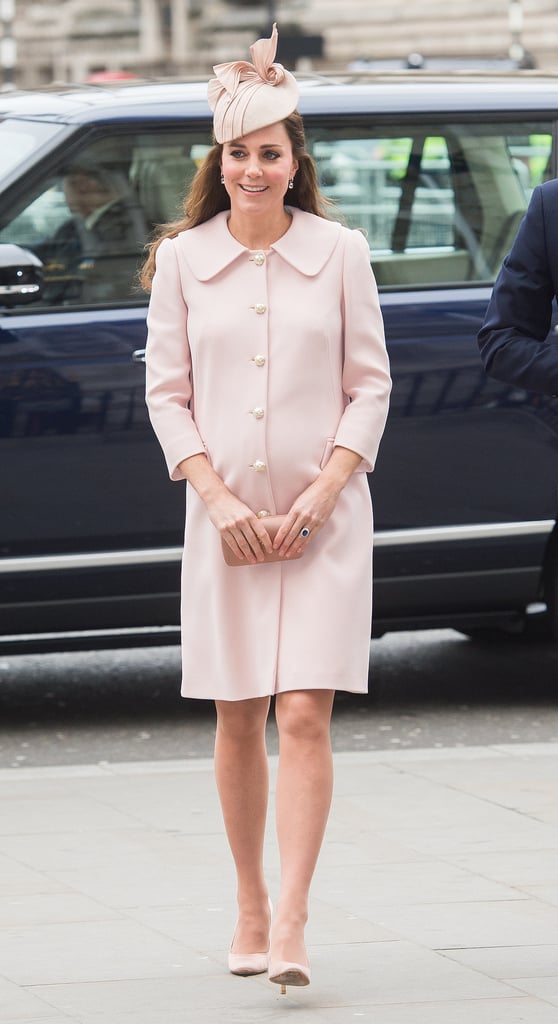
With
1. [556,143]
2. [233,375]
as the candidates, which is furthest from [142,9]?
[233,375]

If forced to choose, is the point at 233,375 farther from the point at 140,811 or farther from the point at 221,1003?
the point at 140,811

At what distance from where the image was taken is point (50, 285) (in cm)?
636

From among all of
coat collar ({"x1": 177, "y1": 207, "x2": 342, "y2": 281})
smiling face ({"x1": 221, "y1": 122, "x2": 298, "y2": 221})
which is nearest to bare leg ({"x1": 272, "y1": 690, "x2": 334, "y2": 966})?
coat collar ({"x1": 177, "y1": 207, "x2": 342, "y2": 281})

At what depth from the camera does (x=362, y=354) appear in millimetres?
4020

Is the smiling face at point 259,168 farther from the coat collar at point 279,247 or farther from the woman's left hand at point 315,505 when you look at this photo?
the woman's left hand at point 315,505

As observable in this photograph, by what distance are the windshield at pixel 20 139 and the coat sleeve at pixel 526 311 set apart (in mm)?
2801

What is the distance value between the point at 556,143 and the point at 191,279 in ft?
10.5

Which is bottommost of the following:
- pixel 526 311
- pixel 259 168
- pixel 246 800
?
pixel 246 800

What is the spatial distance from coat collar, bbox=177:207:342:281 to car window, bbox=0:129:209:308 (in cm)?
235

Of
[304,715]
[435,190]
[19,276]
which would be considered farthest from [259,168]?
[435,190]

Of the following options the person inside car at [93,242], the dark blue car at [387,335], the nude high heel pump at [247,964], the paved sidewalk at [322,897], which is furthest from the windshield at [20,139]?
the nude high heel pump at [247,964]

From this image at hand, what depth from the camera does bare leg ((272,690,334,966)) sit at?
390cm

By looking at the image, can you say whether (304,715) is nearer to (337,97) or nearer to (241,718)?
(241,718)

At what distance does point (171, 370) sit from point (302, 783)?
85 cm
